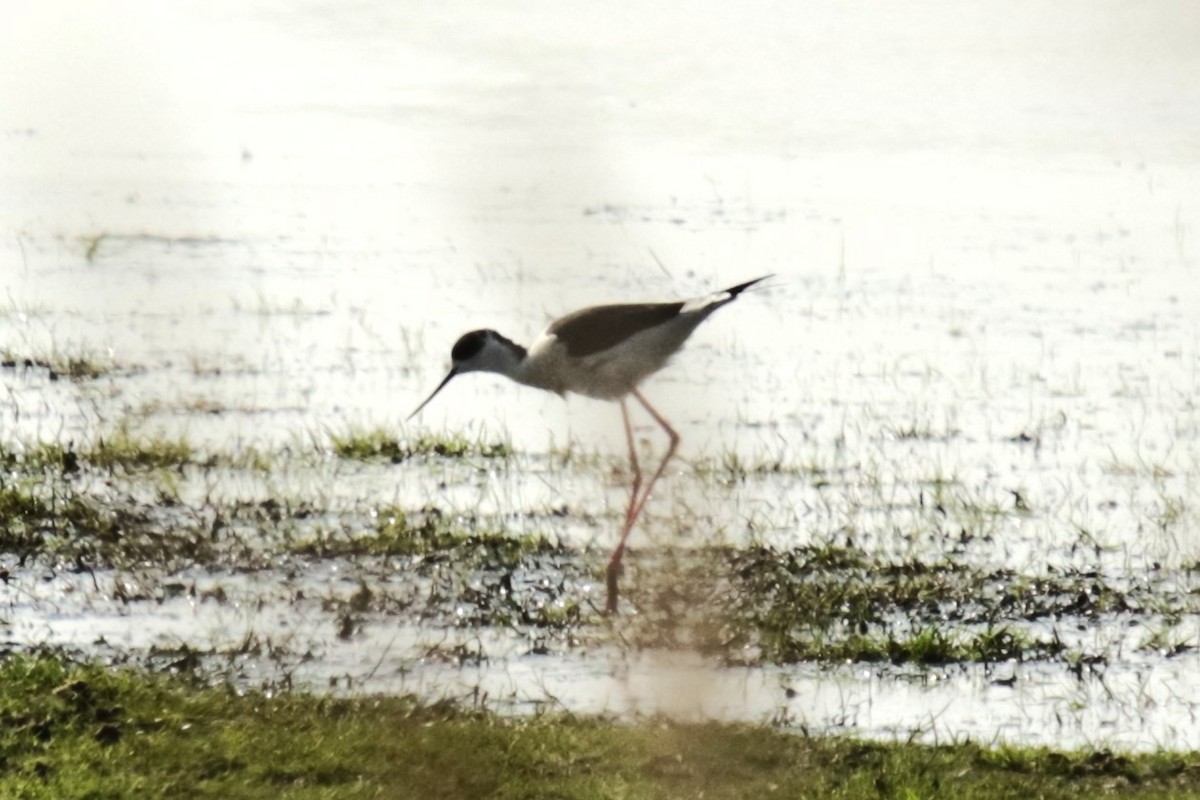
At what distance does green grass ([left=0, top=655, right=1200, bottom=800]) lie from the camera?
9.89 feet

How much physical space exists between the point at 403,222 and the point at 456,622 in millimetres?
3722

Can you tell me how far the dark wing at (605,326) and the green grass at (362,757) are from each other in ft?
7.42

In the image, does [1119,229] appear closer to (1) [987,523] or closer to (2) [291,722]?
(1) [987,523]

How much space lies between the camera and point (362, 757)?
122 inches

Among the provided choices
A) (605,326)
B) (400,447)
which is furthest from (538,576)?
(400,447)

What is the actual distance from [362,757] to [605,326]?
2.78 metres

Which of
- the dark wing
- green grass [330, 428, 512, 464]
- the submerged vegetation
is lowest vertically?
the submerged vegetation

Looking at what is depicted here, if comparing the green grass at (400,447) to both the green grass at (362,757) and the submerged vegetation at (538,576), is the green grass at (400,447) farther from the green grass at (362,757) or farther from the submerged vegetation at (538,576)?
the green grass at (362,757)

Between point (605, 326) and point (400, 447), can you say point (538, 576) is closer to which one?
point (605, 326)

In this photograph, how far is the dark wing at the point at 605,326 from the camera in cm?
562

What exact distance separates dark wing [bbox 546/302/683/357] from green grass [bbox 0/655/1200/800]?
226 centimetres

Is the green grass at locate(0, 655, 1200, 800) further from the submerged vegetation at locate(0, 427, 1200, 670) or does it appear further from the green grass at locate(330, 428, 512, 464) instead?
the green grass at locate(330, 428, 512, 464)

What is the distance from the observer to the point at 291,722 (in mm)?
3352

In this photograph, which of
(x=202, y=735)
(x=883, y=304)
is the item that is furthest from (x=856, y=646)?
(x=883, y=304)
